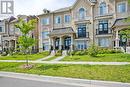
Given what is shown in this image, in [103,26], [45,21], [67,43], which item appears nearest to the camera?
[103,26]

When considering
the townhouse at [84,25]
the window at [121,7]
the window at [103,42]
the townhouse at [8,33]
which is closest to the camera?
the window at [121,7]

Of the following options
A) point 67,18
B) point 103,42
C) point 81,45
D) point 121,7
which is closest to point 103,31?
point 103,42

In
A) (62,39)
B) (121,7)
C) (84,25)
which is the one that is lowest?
(62,39)

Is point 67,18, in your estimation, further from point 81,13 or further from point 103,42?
point 103,42

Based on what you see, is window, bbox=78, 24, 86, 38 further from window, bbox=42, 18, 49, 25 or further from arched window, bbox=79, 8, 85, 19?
window, bbox=42, 18, 49, 25

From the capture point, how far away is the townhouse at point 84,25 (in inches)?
1507

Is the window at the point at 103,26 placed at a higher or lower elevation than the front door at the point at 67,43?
higher

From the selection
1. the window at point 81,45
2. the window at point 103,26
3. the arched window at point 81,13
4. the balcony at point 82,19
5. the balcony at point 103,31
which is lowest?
the window at point 81,45

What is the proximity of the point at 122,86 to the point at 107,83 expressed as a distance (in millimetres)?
924

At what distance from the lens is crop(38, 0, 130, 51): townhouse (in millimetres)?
38281

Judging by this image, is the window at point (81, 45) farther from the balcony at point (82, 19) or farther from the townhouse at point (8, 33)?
the townhouse at point (8, 33)

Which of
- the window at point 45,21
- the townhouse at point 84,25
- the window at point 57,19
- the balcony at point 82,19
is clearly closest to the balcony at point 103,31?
the townhouse at point 84,25

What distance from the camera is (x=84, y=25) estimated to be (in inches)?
1670

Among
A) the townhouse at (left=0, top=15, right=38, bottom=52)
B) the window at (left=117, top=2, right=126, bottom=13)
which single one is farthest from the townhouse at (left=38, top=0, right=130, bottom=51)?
the townhouse at (left=0, top=15, right=38, bottom=52)
